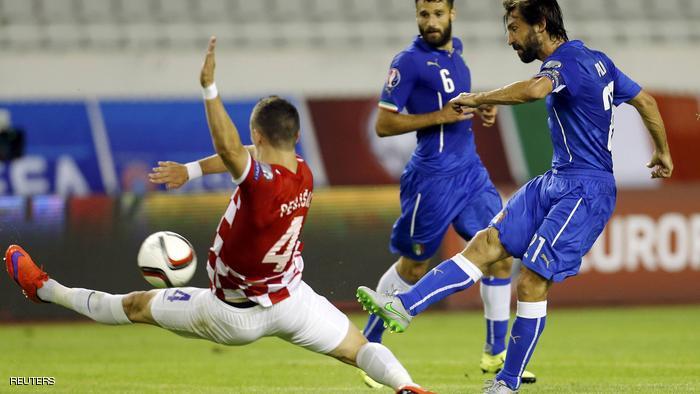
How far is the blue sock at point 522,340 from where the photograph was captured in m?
6.83

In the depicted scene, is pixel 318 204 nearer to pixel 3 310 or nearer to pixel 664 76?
pixel 3 310

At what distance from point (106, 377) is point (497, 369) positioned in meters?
2.59

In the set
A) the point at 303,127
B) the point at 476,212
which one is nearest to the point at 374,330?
the point at 476,212

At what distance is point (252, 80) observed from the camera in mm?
16391

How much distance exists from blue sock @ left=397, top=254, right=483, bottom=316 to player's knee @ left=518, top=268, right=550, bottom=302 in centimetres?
25

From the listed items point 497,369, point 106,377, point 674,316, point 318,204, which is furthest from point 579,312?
point 106,377

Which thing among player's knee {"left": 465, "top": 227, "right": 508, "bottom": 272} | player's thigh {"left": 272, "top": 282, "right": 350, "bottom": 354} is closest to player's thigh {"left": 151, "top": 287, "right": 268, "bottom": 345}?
player's thigh {"left": 272, "top": 282, "right": 350, "bottom": 354}

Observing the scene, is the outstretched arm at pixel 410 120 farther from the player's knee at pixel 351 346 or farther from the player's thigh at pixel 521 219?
the player's knee at pixel 351 346

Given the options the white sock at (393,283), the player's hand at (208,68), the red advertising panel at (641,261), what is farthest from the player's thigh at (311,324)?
the red advertising panel at (641,261)

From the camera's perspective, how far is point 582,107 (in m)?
6.98

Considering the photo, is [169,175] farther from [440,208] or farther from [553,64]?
[440,208]

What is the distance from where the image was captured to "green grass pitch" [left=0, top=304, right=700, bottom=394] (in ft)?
25.9

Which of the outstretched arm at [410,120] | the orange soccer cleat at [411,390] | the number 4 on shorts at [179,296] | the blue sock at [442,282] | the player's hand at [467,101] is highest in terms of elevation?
the player's hand at [467,101]

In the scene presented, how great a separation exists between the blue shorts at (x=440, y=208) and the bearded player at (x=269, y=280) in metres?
1.94
